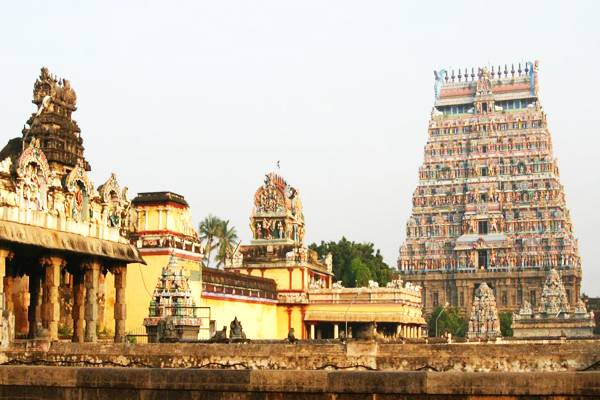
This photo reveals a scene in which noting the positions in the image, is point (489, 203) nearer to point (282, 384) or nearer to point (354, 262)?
point (354, 262)

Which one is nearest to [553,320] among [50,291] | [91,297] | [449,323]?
[449,323]

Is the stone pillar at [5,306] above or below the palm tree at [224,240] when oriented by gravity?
below

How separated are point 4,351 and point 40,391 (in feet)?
14.1

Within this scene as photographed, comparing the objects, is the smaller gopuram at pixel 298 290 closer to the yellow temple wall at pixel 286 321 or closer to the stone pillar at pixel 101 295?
the yellow temple wall at pixel 286 321

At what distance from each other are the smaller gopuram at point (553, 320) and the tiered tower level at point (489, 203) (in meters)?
34.9

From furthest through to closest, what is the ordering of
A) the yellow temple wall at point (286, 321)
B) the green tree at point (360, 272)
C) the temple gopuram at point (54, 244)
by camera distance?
the green tree at point (360, 272) → the yellow temple wall at point (286, 321) → the temple gopuram at point (54, 244)

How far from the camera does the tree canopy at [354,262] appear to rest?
3755 inches

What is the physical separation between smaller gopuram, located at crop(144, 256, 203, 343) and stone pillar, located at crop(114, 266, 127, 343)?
4.10ft

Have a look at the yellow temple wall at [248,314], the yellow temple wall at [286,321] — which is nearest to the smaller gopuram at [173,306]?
the yellow temple wall at [248,314]

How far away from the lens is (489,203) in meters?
115

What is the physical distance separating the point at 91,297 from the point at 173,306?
5327 millimetres

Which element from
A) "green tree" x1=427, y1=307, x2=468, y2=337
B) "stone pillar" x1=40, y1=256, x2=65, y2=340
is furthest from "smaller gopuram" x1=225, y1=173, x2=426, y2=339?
"stone pillar" x1=40, y1=256, x2=65, y2=340

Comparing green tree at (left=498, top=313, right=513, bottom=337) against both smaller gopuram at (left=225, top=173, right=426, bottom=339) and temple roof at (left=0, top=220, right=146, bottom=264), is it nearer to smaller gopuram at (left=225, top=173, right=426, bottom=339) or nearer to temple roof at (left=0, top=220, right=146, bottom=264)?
smaller gopuram at (left=225, top=173, right=426, bottom=339)

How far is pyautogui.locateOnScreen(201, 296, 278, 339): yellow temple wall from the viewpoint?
189 ft
